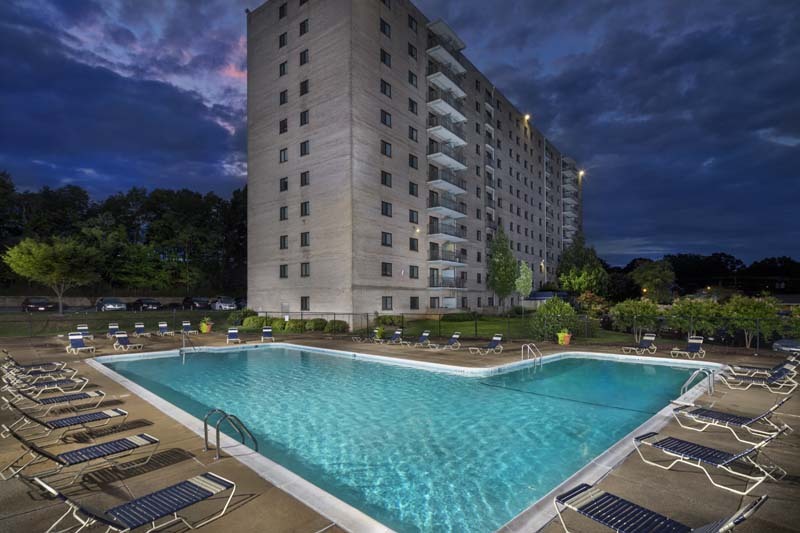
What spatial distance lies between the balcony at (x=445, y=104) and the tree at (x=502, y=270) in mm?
13156

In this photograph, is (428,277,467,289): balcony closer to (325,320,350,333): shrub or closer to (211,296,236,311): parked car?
(325,320,350,333): shrub

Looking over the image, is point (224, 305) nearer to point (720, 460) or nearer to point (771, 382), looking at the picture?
point (771, 382)

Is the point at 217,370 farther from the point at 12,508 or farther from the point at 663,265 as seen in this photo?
the point at 663,265

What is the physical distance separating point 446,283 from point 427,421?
102ft

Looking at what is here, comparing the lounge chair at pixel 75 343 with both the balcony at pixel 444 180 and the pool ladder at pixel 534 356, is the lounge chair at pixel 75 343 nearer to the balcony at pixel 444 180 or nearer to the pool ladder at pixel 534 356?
the pool ladder at pixel 534 356

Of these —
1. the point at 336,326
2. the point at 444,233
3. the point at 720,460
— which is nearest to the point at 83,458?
the point at 720,460

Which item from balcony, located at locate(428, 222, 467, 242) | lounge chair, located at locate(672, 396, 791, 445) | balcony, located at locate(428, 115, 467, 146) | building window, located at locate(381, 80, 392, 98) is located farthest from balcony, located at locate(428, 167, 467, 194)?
lounge chair, located at locate(672, 396, 791, 445)

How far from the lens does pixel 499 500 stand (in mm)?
6031

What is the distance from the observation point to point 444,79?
3953 centimetres

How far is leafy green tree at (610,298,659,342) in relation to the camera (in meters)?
21.5

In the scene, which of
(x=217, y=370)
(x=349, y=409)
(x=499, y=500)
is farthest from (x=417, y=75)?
(x=499, y=500)

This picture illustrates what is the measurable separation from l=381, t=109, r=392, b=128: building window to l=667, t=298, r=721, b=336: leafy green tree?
942 inches

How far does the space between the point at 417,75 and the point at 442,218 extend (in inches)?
531

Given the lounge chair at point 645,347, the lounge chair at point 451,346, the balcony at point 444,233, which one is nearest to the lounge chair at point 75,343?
the lounge chair at point 451,346
